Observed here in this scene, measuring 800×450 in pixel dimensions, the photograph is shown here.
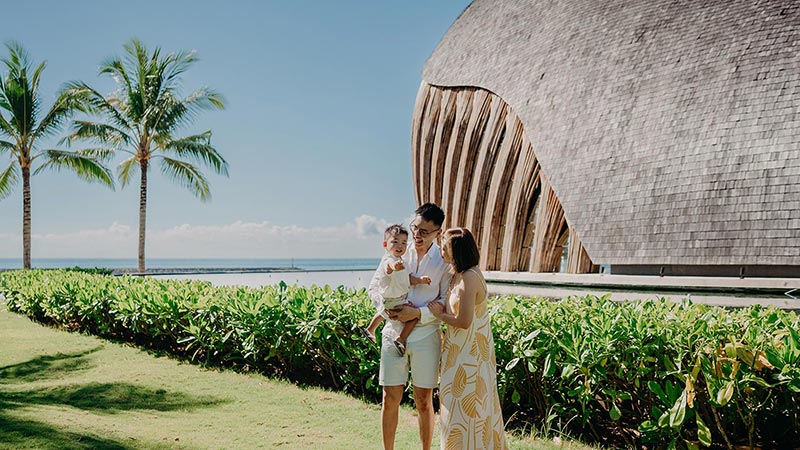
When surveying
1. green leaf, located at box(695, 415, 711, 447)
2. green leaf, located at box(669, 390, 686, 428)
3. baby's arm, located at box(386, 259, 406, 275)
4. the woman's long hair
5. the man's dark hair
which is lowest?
green leaf, located at box(695, 415, 711, 447)

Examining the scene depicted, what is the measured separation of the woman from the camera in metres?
4.11

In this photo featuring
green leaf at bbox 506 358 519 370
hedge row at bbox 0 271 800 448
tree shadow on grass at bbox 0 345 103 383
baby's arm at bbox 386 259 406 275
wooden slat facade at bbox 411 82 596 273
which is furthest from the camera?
wooden slat facade at bbox 411 82 596 273

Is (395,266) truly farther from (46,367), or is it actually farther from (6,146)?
(6,146)

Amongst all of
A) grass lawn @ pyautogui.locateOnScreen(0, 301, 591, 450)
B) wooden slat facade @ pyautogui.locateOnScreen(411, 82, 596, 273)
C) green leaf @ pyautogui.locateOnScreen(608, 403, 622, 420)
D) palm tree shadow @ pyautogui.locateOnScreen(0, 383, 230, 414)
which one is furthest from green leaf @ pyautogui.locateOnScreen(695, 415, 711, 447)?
wooden slat facade @ pyautogui.locateOnScreen(411, 82, 596, 273)

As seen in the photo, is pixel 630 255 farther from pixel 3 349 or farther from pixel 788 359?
pixel 3 349

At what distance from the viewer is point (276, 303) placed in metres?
7.51

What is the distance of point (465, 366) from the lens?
4.15 m

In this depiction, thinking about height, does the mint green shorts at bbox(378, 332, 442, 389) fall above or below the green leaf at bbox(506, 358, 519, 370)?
above

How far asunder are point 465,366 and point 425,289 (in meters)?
0.57

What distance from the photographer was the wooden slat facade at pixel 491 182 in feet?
34.4

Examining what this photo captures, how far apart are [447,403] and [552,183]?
21.6 ft

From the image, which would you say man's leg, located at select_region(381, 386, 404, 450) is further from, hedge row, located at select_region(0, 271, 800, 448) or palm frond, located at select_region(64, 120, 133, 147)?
palm frond, located at select_region(64, 120, 133, 147)

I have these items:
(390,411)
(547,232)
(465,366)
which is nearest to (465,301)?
(465,366)

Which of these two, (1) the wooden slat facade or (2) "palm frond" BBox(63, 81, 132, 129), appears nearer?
(1) the wooden slat facade
